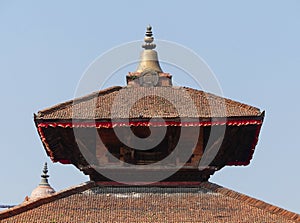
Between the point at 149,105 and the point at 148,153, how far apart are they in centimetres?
140

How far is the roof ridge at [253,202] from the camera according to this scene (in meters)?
18.8

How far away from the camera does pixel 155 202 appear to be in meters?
19.4

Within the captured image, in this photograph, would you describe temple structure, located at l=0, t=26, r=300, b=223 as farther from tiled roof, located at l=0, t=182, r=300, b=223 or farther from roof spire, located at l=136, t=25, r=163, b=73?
roof spire, located at l=136, t=25, r=163, b=73

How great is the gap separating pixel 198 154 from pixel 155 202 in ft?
6.93

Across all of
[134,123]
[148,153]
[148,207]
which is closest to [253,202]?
[148,207]

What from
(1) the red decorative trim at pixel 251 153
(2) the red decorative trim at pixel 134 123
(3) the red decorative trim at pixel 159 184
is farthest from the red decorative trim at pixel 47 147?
(1) the red decorative trim at pixel 251 153

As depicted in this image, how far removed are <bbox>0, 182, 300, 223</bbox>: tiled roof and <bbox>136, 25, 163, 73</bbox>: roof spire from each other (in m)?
4.29

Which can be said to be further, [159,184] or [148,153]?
[148,153]

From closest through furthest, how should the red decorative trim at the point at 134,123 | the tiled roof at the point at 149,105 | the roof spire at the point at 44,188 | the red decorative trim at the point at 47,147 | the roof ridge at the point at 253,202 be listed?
the roof ridge at the point at 253,202
the red decorative trim at the point at 134,123
the tiled roof at the point at 149,105
the red decorative trim at the point at 47,147
the roof spire at the point at 44,188

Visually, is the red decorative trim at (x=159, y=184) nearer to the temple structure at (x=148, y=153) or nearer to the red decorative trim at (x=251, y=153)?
the temple structure at (x=148, y=153)

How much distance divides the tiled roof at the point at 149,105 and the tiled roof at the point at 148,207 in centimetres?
199

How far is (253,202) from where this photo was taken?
19.4m

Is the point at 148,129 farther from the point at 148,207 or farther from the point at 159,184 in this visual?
the point at 148,207

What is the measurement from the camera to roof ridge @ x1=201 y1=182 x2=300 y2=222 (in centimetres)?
1880
